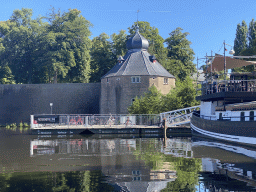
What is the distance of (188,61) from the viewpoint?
199ft

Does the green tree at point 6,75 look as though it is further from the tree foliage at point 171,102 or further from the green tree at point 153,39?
the tree foliage at point 171,102

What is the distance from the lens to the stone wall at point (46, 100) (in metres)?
54.7

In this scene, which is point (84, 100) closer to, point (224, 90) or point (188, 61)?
point (188, 61)

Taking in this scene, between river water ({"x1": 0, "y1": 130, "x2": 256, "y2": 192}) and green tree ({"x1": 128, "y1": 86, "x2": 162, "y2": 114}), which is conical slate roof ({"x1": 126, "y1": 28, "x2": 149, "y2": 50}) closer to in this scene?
green tree ({"x1": 128, "y1": 86, "x2": 162, "y2": 114})

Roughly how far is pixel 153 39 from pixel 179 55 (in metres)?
4.67

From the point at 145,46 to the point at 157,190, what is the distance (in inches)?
1668

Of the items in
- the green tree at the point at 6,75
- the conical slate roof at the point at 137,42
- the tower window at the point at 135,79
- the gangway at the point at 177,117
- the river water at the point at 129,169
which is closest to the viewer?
the river water at the point at 129,169

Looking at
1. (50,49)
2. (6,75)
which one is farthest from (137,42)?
(6,75)

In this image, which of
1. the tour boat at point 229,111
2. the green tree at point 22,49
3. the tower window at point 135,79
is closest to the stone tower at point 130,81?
the tower window at point 135,79

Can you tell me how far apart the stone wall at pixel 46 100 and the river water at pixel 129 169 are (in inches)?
1182

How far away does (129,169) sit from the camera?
16.8m

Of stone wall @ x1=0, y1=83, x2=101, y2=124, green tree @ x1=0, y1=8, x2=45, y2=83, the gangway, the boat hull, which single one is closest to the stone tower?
stone wall @ x1=0, y1=83, x2=101, y2=124

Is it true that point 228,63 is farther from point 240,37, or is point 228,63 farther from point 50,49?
point 240,37

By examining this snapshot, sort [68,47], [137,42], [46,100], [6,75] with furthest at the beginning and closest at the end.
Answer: [6,75] < [68,47] < [46,100] < [137,42]
